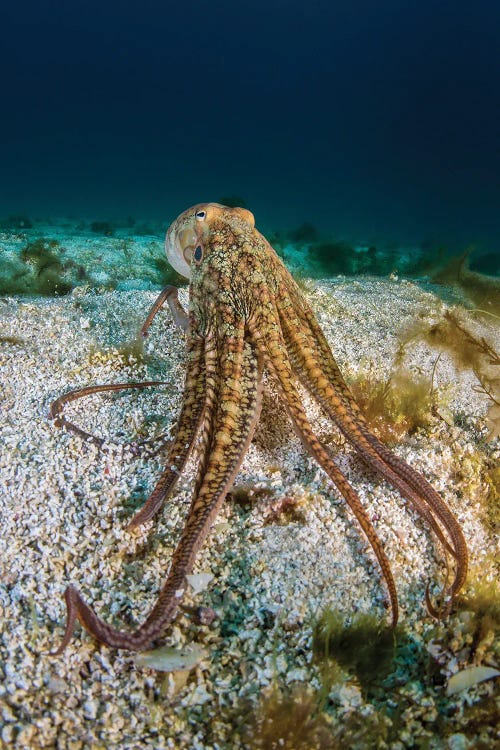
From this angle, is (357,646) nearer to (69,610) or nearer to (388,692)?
(388,692)

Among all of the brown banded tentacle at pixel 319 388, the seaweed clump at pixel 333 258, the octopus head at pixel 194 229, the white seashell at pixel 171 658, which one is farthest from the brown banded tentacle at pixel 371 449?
the seaweed clump at pixel 333 258

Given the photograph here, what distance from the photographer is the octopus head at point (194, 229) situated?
10.2 feet

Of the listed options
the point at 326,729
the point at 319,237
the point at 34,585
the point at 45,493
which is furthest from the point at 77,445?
the point at 319,237

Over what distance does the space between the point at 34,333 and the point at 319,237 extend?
18763 mm

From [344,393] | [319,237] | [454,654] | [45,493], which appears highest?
[319,237]

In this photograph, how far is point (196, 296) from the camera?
297cm

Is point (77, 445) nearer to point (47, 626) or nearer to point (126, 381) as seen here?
point (126, 381)

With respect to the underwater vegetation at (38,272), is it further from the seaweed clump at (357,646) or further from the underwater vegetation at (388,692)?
the underwater vegetation at (388,692)

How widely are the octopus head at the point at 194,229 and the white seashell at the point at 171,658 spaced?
2293 millimetres

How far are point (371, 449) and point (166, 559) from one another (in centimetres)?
130

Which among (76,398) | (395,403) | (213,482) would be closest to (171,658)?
(213,482)

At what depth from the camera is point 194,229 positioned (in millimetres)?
3195

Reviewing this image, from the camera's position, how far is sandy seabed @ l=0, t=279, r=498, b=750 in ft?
6.18

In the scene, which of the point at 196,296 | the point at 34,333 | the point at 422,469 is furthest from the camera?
the point at 34,333
